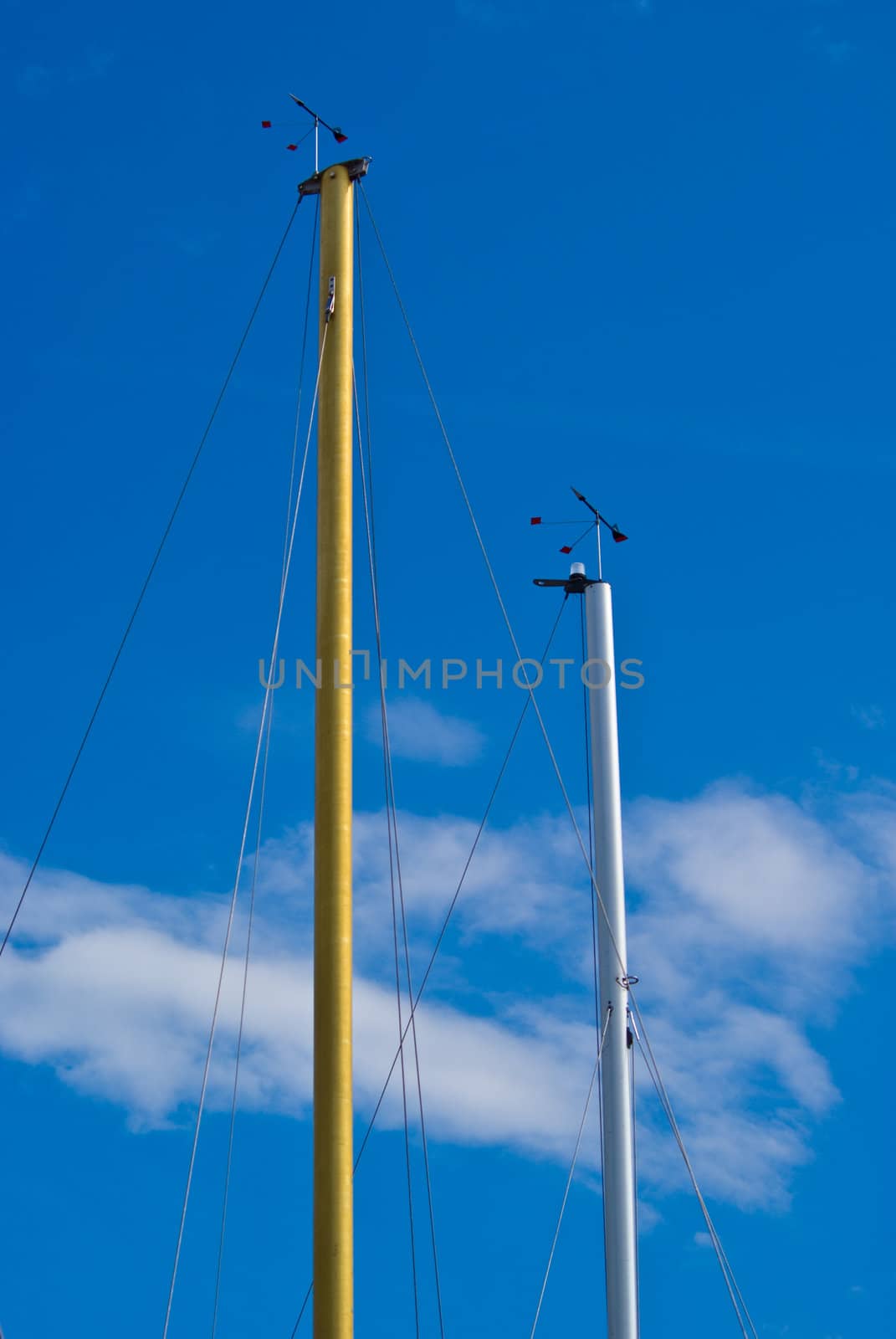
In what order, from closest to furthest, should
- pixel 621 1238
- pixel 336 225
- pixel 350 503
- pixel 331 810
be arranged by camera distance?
pixel 331 810
pixel 350 503
pixel 336 225
pixel 621 1238

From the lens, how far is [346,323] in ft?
47.5

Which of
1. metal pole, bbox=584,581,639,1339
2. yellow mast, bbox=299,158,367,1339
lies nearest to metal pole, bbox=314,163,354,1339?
yellow mast, bbox=299,158,367,1339

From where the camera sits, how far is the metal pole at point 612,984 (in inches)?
632

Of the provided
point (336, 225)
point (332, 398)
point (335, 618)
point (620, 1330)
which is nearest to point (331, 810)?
point (335, 618)

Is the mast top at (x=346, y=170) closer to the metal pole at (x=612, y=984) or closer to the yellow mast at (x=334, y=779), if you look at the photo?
the yellow mast at (x=334, y=779)

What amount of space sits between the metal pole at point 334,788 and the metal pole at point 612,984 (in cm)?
541

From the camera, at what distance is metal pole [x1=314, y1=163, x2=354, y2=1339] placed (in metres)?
11.5

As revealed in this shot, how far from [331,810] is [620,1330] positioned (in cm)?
663

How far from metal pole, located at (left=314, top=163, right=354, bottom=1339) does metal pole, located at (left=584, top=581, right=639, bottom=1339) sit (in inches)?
213

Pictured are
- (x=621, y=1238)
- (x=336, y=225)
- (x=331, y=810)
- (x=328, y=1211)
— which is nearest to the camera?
(x=328, y=1211)

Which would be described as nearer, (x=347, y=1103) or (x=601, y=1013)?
(x=347, y=1103)

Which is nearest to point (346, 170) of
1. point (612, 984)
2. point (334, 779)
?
point (334, 779)

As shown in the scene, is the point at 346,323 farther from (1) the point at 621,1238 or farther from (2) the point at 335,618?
(1) the point at 621,1238

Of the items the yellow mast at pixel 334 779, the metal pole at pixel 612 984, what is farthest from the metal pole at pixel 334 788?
the metal pole at pixel 612 984
